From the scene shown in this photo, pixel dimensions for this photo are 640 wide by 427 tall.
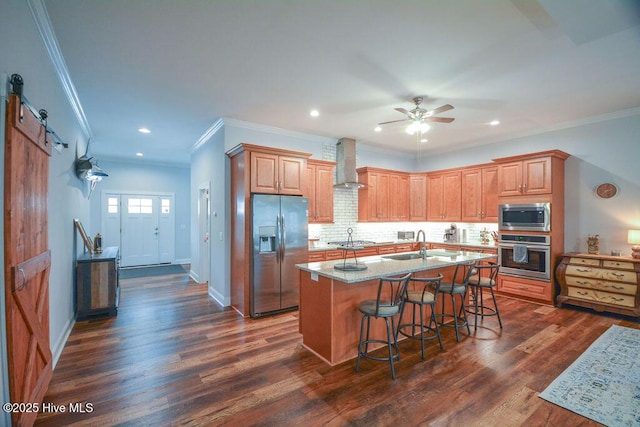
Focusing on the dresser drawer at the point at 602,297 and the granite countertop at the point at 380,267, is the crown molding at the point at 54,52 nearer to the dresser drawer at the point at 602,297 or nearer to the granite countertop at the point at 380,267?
the granite countertop at the point at 380,267

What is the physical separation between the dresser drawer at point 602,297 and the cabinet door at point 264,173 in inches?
192

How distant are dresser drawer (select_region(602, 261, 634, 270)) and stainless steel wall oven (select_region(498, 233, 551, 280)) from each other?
66cm

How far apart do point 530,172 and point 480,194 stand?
111 cm

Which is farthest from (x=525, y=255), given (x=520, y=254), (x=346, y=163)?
(x=346, y=163)

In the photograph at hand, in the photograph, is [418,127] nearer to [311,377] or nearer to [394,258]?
[394,258]

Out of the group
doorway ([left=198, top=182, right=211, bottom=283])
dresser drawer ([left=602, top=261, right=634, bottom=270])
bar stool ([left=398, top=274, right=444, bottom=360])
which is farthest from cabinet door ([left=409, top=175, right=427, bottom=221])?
doorway ([left=198, top=182, right=211, bottom=283])

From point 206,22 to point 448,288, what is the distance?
11.8ft

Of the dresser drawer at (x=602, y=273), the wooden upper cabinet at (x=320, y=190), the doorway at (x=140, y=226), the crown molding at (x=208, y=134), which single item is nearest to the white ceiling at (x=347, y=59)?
the crown molding at (x=208, y=134)

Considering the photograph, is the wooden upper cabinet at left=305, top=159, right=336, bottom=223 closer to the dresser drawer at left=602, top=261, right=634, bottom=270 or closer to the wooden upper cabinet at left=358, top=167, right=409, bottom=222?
the wooden upper cabinet at left=358, top=167, right=409, bottom=222

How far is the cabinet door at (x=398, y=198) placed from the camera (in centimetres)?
667

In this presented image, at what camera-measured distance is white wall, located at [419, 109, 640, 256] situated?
14.4 feet

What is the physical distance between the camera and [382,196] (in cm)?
651

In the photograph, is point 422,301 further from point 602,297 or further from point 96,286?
point 96,286

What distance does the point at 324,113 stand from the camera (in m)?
4.49
